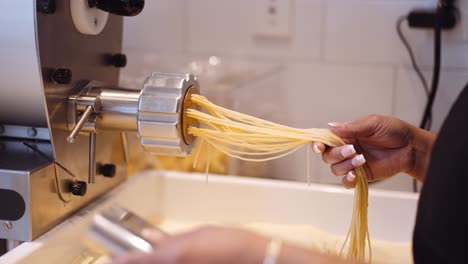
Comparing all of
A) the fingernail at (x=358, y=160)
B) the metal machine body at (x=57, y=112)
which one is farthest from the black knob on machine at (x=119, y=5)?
the fingernail at (x=358, y=160)

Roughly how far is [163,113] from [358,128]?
0.91 ft

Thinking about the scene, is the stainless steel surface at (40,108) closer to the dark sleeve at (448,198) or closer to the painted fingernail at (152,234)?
the painted fingernail at (152,234)

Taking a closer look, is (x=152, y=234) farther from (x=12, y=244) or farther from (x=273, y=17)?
(x=273, y=17)

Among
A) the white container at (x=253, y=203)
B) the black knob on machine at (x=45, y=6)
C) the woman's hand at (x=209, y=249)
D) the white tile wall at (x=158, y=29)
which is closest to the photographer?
the woman's hand at (x=209, y=249)

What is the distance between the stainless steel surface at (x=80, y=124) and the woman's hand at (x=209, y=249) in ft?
0.92

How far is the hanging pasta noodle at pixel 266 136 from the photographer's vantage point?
75cm

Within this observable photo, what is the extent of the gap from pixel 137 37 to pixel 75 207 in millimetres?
505

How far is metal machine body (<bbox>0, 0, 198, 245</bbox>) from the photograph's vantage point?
709mm

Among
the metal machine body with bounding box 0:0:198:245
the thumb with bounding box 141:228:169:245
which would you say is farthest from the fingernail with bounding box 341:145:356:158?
the thumb with bounding box 141:228:169:245

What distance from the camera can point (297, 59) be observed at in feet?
3.79

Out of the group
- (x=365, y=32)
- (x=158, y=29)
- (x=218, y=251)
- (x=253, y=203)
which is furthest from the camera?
(x=158, y=29)

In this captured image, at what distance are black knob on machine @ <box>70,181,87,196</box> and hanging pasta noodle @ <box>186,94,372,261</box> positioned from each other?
19cm

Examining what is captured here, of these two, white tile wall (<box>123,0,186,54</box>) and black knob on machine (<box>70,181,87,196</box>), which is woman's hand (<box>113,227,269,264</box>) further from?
white tile wall (<box>123,0,186,54</box>)

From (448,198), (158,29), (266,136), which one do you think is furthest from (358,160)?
(158,29)
